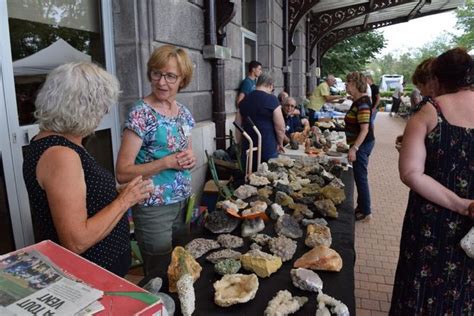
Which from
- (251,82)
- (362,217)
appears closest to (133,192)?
(362,217)

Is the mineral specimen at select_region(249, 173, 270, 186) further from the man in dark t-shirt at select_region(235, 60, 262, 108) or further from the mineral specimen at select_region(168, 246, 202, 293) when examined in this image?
the man in dark t-shirt at select_region(235, 60, 262, 108)

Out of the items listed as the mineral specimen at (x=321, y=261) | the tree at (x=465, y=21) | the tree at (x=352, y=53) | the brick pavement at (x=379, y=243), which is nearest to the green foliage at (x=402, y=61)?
the tree at (x=465, y=21)

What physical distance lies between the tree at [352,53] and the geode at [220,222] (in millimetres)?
19559

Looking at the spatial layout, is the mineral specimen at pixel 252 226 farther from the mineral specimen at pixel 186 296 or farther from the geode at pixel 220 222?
the mineral specimen at pixel 186 296

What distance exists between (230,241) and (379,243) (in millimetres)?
2434

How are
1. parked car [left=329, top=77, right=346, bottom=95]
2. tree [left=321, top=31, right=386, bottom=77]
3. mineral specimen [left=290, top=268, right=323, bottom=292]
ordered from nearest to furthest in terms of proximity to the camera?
mineral specimen [left=290, top=268, right=323, bottom=292]
parked car [left=329, top=77, right=346, bottom=95]
tree [left=321, top=31, right=386, bottom=77]

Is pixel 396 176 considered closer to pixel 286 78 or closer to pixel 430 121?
pixel 286 78

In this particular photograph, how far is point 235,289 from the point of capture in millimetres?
1264

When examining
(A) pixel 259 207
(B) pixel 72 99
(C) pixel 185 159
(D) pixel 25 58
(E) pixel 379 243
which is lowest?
(E) pixel 379 243

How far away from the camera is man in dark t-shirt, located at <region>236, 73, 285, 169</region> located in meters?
3.39

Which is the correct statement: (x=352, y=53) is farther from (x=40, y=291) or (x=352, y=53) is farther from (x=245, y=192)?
(x=40, y=291)

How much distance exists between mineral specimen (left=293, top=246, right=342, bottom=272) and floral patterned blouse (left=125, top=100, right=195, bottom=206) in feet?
2.33

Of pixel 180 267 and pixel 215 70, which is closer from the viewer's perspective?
pixel 180 267

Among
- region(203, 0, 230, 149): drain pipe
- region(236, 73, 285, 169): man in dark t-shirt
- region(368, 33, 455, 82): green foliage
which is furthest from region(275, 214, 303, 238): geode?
region(368, 33, 455, 82): green foliage
